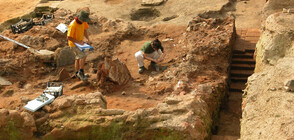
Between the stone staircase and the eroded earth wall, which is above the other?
the eroded earth wall

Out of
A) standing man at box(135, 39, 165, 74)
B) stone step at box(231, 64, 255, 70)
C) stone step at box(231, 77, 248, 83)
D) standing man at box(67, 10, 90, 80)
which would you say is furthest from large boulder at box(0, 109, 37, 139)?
stone step at box(231, 64, 255, 70)

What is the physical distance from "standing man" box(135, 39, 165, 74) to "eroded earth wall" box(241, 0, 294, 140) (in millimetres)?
2153

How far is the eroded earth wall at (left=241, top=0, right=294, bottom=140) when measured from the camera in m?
3.48

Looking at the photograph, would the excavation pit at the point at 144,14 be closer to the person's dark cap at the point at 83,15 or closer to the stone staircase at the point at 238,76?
the stone staircase at the point at 238,76

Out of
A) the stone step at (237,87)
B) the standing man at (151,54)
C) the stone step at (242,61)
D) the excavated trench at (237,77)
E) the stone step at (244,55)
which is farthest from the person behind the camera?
the stone step at (244,55)

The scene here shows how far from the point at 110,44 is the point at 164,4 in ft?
10.3

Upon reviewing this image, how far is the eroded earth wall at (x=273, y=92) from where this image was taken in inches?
137

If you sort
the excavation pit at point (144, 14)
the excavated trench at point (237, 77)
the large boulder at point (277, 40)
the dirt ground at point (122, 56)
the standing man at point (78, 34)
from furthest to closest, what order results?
the excavation pit at point (144, 14) → the standing man at point (78, 34) → the excavated trench at point (237, 77) → the dirt ground at point (122, 56) → the large boulder at point (277, 40)

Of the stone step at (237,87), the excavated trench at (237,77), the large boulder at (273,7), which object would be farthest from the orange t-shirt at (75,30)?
the large boulder at (273,7)

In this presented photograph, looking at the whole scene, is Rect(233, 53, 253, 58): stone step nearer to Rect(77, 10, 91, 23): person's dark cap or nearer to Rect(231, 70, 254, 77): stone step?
Rect(231, 70, 254, 77): stone step

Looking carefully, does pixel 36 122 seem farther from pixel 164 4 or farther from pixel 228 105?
pixel 164 4

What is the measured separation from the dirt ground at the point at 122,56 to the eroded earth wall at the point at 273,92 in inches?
67.5

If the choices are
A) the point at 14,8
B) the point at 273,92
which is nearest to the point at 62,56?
the point at 273,92

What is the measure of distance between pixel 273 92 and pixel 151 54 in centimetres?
332
